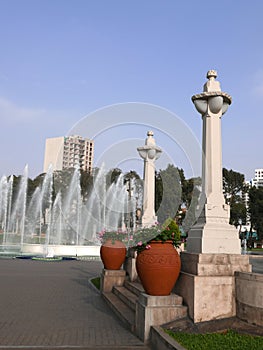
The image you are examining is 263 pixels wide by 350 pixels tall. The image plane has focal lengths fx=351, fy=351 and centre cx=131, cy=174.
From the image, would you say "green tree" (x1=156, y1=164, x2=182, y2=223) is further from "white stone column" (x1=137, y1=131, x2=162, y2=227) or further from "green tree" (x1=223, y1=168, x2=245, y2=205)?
"green tree" (x1=223, y1=168, x2=245, y2=205)

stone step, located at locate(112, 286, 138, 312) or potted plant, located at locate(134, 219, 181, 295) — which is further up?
potted plant, located at locate(134, 219, 181, 295)

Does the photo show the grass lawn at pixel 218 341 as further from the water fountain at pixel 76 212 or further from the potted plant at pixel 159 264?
the water fountain at pixel 76 212

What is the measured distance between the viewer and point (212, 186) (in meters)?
7.84

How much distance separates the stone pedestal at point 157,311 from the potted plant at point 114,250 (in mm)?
4949

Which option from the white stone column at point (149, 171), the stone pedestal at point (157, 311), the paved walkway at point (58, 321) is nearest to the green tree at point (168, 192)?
the white stone column at point (149, 171)

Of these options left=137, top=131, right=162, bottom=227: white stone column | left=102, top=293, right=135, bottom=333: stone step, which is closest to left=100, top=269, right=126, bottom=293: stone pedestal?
left=102, top=293, right=135, bottom=333: stone step

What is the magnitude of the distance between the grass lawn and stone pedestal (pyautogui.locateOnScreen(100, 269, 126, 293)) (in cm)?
545

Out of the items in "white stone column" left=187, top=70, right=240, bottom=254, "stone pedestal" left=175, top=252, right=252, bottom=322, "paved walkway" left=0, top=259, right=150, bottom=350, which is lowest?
"paved walkway" left=0, top=259, right=150, bottom=350

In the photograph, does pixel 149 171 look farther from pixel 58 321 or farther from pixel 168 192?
pixel 168 192

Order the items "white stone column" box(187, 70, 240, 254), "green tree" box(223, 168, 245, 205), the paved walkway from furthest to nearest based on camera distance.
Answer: "green tree" box(223, 168, 245, 205) < "white stone column" box(187, 70, 240, 254) < the paved walkway

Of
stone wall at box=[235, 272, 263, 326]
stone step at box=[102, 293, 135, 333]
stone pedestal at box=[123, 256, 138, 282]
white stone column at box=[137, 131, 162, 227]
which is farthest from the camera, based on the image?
white stone column at box=[137, 131, 162, 227]

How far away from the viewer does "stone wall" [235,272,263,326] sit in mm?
5401

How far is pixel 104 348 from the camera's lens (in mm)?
5461

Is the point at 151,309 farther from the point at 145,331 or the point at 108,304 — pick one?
the point at 108,304
